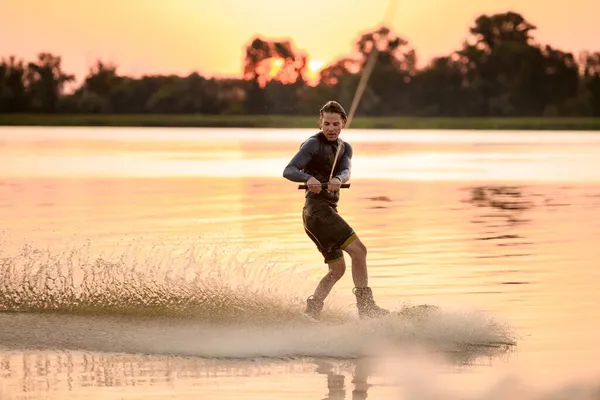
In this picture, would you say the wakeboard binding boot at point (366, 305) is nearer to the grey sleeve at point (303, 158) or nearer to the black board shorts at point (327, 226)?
the black board shorts at point (327, 226)

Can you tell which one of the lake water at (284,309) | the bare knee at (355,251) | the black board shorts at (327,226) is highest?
the black board shorts at (327,226)

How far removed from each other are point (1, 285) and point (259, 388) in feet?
14.8

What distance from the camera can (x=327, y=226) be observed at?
1005cm

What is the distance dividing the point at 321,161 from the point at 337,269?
0.83 m

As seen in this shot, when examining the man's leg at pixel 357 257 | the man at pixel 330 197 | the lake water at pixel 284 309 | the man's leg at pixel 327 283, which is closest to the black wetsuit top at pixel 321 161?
the man at pixel 330 197

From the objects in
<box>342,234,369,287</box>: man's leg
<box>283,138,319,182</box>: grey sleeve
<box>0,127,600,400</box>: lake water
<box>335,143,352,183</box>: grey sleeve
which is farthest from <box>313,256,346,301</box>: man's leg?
<box>283,138,319,182</box>: grey sleeve

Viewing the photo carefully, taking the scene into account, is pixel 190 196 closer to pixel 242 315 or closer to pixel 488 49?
pixel 242 315

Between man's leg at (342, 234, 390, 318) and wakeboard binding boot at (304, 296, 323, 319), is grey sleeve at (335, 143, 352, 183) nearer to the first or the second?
man's leg at (342, 234, 390, 318)

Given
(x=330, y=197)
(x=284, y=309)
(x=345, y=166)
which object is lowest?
(x=284, y=309)

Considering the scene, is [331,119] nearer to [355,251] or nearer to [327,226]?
[327,226]

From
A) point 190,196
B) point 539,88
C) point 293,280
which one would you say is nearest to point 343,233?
point 293,280

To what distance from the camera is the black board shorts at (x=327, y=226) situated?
32.9 ft

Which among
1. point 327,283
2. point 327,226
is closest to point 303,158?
point 327,226

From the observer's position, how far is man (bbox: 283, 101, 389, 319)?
993cm
